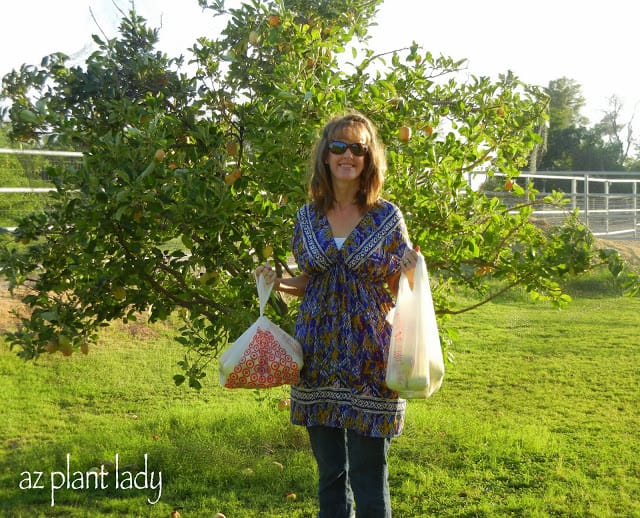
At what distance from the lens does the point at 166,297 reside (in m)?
3.70

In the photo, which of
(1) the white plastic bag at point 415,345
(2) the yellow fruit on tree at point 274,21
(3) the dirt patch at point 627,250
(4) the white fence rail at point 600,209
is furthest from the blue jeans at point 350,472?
(4) the white fence rail at point 600,209

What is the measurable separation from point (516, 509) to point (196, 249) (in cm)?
190

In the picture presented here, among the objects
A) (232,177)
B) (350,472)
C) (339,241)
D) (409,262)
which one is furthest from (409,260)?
(232,177)

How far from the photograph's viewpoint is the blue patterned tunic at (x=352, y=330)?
7.73 ft

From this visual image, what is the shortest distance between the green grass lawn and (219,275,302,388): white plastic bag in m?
1.34

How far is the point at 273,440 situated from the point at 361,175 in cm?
248

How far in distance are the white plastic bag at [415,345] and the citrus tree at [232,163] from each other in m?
0.94

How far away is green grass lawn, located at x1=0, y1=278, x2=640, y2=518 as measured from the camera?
144 inches

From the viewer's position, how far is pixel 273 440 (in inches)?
179

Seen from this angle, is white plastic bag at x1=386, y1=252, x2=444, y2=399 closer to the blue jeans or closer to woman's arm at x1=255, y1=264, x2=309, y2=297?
the blue jeans

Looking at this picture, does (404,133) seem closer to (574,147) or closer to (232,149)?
(232,149)

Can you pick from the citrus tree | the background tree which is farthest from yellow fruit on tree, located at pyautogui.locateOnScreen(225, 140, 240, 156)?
the background tree

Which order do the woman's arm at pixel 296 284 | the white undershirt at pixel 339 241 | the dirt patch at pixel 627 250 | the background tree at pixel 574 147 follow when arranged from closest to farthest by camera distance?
the white undershirt at pixel 339 241
the woman's arm at pixel 296 284
the dirt patch at pixel 627 250
the background tree at pixel 574 147

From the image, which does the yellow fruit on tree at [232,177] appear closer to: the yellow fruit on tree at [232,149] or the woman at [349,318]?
the yellow fruit on tree at [232,149]
